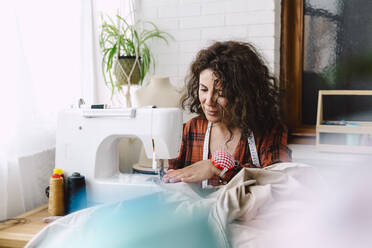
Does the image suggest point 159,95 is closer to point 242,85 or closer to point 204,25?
point 242,85

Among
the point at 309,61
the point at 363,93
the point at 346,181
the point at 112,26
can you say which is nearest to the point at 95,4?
the point at 112,26

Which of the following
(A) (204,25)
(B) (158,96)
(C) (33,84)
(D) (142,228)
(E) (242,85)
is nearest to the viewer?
(D) (142,228)

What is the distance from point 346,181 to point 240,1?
168cm

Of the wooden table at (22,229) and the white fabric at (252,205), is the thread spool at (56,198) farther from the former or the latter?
the white fabric at (252,205)

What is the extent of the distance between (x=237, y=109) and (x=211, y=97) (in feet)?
0.41

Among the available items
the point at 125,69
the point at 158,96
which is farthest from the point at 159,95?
the point at 125,69

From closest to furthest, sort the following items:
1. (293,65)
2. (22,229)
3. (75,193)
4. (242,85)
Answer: (22,229) < (75,193) < (242,85) < (293,65)

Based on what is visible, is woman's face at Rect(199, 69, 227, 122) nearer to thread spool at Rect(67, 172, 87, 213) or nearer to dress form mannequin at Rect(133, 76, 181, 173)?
dress form mannequin at Rect(133, 76, 181, 173)

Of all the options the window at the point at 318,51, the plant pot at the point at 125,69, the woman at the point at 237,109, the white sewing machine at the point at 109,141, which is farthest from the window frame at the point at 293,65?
the white sewing machine at the point at 109,141

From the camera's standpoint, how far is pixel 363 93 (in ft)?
6.21

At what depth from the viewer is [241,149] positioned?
156 centimetres

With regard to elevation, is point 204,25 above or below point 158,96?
above

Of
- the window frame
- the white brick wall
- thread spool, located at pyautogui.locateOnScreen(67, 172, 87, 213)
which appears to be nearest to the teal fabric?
thread spool, located at pyautogui.locateOnScreen(67, 172, 87, 213)

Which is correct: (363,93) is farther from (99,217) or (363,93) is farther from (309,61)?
(99,217)
